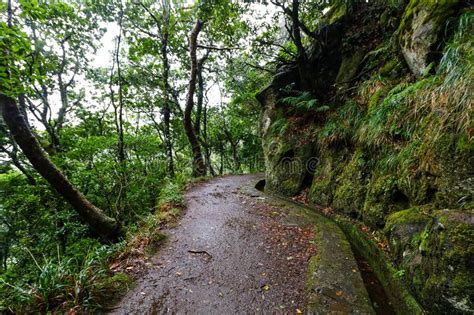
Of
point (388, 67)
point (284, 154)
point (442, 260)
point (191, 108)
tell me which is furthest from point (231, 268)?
point (191, 108)

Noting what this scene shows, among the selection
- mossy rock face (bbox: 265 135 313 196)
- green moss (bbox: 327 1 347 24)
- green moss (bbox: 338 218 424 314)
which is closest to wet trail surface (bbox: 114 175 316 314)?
green moss (bbox: 338 218 424 314)

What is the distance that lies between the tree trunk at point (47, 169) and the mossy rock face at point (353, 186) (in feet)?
16.4

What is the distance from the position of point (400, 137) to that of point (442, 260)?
91.9 inches

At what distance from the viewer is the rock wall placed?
6.31ft

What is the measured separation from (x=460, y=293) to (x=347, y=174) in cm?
311

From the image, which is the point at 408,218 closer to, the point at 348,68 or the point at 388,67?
the point at 388,67

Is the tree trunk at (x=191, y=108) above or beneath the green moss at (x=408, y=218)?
above

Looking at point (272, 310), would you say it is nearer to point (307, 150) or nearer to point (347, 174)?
point (347, 174)

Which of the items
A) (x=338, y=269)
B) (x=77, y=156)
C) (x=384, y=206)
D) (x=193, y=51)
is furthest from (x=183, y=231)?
(x=193, y=51)

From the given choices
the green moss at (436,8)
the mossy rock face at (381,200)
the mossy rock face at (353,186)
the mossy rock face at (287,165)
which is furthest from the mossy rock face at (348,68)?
the mossy rock face at (381,200)

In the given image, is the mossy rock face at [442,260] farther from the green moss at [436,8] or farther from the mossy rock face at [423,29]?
the green moss at [436,8]

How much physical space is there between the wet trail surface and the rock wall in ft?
4.38

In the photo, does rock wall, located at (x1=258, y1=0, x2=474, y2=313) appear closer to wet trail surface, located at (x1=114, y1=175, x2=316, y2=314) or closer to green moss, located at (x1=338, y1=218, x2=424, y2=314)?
green moss, located at (x1=338, y1=218, x2=424, y2=314)

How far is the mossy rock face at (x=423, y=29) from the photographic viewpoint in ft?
11.1
